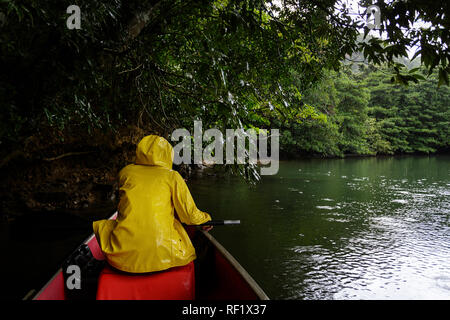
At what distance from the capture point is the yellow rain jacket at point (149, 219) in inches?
91.8

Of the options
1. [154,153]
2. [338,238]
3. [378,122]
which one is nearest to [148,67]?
[154,153]

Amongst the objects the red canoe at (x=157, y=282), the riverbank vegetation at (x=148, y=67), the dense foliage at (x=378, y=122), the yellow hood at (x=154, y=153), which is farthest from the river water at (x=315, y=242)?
the dense foliage at (x=378, y=122)

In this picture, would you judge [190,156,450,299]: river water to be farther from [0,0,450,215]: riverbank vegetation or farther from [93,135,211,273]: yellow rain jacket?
[93,135,211,273]: yellow rain jacket

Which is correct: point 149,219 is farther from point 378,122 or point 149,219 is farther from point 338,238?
point 378,122

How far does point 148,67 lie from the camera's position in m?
3.42

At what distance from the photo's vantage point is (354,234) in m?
7.11

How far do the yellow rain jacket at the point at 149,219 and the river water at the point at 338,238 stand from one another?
2499 millimetres

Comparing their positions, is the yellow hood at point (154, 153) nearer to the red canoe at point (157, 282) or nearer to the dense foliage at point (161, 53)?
the dense foliage at point (161, 53)

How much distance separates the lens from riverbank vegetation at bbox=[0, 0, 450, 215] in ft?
7.82

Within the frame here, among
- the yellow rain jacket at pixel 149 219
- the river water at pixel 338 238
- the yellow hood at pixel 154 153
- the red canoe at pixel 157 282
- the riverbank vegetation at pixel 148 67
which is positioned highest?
the riverbank vegetation at pixel 148 67

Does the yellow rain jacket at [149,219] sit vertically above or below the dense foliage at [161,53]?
below

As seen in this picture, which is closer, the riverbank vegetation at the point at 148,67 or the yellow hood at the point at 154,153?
the riverbank vegetation at the point at 148,67

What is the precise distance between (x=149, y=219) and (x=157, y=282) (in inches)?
17.5
